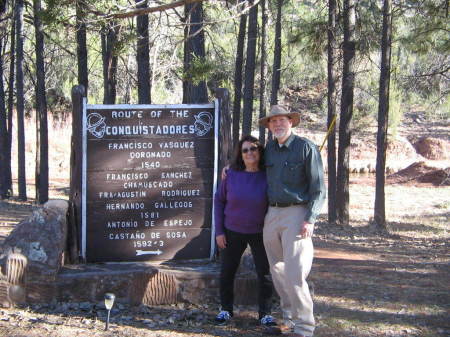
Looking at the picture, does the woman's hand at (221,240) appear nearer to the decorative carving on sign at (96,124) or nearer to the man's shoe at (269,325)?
the man's shoe at (269,325)

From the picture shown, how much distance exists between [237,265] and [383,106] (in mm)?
9942

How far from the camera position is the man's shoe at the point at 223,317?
5.03m

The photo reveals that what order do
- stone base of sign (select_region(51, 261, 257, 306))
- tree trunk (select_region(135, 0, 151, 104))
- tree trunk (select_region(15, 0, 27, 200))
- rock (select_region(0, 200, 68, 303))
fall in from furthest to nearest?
1. tree trunk (select_region(15, 0, 27, 200))
2. tree trunk (select_region(135, 0, 151, 104))
3. stone base of sign (select_region(51, 261, 257, 306))
4. rock (select_region(0, 200, 68, 303))

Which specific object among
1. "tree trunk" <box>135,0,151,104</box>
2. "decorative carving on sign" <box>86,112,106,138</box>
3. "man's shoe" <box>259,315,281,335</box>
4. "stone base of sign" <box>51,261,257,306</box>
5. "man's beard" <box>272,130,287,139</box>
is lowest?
"man's shoe" <box>259,315,281,335</box>

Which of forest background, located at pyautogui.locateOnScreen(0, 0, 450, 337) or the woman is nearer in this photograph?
the woman

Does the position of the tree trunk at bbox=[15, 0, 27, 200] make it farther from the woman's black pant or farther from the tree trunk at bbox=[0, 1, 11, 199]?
the woman's black pant

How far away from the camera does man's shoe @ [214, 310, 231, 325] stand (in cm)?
503

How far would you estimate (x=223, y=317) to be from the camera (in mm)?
5027

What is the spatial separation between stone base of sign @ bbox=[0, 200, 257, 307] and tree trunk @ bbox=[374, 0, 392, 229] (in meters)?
9.22

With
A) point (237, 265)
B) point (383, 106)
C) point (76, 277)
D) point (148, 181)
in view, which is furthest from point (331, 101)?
point (76, 277)

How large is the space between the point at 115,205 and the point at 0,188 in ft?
53.6

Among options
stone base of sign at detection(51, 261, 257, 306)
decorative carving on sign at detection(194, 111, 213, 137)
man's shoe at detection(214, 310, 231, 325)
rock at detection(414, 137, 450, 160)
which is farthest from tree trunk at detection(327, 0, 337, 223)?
rock at detection(414, 137, 450, 160)

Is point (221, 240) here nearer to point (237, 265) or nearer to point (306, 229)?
point (237, 265)

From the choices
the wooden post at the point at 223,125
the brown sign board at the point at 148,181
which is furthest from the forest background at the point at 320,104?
the wooden post at the point at 223,125
